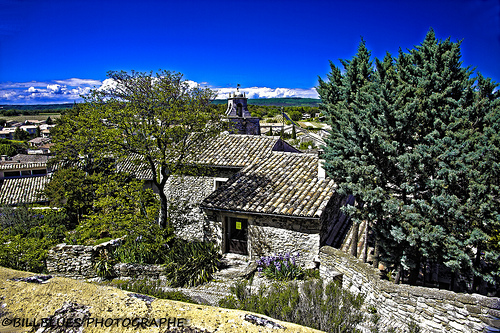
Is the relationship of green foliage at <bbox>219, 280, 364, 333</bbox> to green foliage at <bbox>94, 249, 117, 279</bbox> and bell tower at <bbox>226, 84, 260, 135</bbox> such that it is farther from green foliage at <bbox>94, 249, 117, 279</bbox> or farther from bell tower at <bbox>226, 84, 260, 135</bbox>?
bell tower at <bbox>226, 84, 260, 135</bbox>

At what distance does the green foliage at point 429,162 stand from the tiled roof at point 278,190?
105 inches

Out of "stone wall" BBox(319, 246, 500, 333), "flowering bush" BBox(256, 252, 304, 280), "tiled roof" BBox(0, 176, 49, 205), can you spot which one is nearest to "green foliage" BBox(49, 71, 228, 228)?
"flowering bush" BBox(256, 252, 304, 280)

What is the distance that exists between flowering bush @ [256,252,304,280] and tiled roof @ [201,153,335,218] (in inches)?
68.8

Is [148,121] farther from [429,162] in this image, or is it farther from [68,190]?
[68,190]

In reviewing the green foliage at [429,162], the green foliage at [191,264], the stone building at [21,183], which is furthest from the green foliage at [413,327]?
the stone building at [21,183]

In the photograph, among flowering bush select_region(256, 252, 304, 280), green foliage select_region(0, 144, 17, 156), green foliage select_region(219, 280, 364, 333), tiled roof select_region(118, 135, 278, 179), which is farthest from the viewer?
green foliage select_region(0, 144, 17, 156)

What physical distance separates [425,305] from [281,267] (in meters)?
5.10

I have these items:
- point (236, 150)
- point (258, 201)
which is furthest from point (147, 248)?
point (236, 150)

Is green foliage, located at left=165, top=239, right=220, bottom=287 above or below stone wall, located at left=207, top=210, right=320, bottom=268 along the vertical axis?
below

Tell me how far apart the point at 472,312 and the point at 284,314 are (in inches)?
154

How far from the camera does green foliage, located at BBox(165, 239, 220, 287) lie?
11477 millimetres

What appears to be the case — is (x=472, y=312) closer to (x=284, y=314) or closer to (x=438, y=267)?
(x=438, y=267)

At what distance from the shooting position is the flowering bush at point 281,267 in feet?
35.5

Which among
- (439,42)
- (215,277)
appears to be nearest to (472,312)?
(439,42)
